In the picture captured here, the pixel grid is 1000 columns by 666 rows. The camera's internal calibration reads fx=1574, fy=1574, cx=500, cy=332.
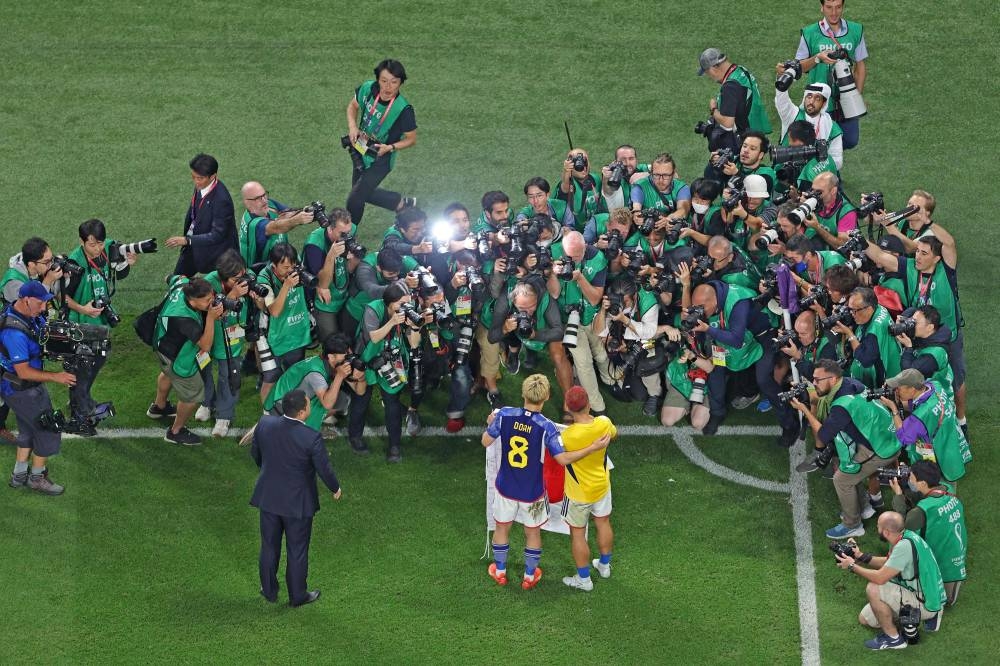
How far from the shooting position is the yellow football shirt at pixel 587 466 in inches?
419

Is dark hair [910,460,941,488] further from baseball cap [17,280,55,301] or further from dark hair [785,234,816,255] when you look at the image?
baseball cap [17,280,55,301]

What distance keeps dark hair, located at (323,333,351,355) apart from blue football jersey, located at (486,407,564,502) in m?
1.60

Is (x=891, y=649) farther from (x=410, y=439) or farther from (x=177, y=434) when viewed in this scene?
(x=177, y=434)

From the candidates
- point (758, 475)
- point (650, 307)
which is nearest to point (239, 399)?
point (650, 307)

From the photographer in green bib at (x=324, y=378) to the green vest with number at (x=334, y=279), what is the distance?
0.67 meters

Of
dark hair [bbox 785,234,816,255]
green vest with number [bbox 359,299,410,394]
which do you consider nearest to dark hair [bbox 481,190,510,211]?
green vest with number [bbox 359,299,410,394]

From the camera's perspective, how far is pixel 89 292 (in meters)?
12.5

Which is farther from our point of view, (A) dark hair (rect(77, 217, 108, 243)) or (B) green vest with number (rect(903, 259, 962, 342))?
(A) dark hair (rect(77, 217, 108, 243))

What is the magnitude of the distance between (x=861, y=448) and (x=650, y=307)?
2168mm

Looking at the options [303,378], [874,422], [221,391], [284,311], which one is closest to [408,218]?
[284,311]

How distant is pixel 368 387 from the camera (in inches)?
491

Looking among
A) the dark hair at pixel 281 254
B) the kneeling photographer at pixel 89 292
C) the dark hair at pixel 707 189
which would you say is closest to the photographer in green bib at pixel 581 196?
the dark hair at pixel 707 189

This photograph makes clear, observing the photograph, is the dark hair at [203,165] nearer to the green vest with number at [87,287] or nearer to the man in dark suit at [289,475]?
the green vest with number at [87,287]

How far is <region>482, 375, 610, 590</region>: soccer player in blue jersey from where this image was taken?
1066cm
